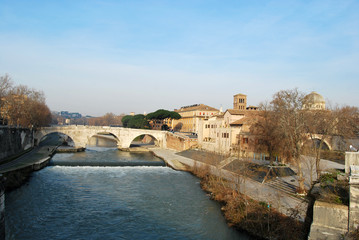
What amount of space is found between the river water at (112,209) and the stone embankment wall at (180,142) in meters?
16.4

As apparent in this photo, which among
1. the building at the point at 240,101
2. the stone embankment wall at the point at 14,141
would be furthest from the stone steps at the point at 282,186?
the building at the point at 240,101

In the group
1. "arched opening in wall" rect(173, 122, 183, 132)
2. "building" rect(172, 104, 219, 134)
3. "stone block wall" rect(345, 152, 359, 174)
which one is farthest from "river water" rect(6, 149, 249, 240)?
"arched opening in wall" rect(173, 122, 183, 132)

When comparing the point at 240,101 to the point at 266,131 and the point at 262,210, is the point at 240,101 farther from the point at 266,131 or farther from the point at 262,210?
the point at 262,210

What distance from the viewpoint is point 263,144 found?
1117 inches

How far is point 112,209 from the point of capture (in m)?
16.3

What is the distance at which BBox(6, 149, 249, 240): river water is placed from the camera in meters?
13.4

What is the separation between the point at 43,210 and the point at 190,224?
8.33m

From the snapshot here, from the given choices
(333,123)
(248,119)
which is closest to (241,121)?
(248,119)

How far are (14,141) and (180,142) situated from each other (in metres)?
21.9

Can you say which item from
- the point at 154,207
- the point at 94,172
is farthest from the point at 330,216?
the point at 94,172

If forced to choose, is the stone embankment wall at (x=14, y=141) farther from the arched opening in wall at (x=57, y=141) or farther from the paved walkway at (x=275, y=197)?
the paved walkway at (x=275, y=197)

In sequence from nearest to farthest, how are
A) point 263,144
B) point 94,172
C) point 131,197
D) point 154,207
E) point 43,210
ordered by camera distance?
point 43,210
point 154,207
point 131,197
point 94,172
point 263,144

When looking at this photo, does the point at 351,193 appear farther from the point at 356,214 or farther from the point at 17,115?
the point at 17,115

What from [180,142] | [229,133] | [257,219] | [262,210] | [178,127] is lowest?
[257,219]
